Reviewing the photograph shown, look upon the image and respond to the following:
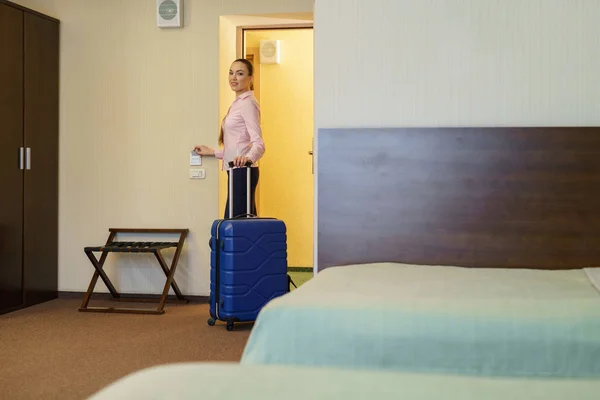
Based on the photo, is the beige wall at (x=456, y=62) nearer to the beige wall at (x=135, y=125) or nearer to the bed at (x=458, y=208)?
the bed at (x=458, y=208)

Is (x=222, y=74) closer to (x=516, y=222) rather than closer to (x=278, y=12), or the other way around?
(x=278, y=12)

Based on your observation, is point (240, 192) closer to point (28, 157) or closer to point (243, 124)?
point (243, 124)

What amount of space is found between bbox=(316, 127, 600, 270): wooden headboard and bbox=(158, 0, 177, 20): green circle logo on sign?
8.66ft

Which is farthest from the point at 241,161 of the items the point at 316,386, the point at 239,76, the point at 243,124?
the point at 316,386

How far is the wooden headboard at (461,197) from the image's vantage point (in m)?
2.56

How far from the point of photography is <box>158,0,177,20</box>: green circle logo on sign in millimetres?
4949

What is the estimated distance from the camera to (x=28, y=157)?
15.7ft

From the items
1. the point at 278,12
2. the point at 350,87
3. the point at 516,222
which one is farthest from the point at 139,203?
the point at 516,222

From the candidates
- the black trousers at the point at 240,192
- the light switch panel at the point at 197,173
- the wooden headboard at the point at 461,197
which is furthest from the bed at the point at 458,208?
the light switch panel at the point at 197,173

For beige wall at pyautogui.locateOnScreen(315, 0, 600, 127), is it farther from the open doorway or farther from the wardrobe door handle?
the open doorway

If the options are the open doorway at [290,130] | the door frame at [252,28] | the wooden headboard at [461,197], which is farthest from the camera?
the open doorway at [290,130]

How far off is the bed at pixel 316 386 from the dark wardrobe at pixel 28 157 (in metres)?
3.91

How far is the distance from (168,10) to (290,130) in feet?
6.82

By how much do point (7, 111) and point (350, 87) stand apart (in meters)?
2.77
